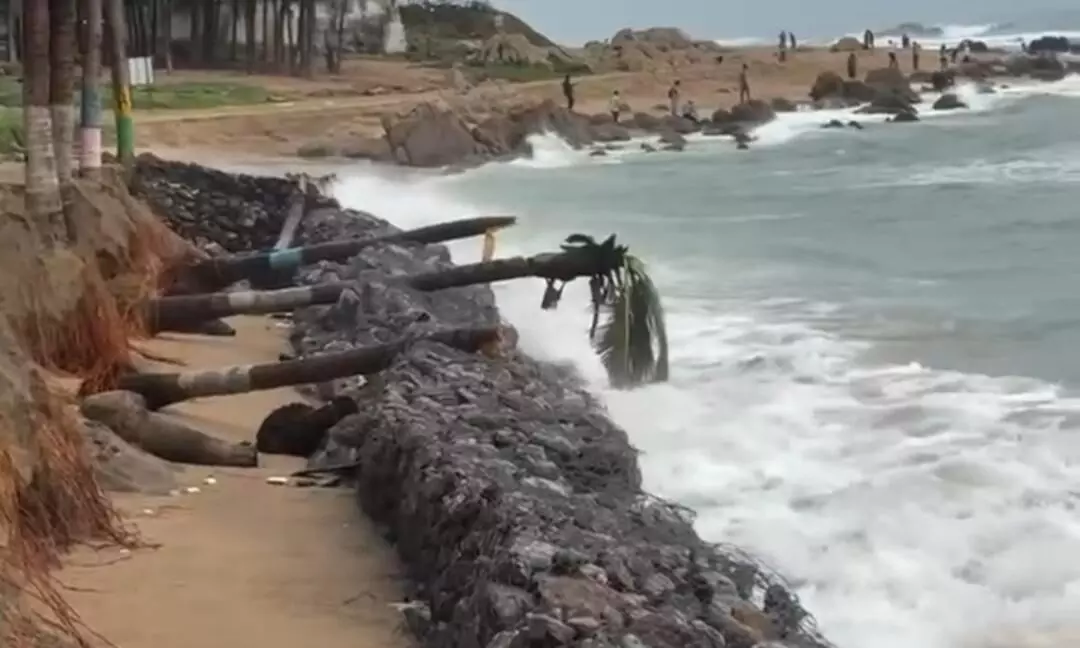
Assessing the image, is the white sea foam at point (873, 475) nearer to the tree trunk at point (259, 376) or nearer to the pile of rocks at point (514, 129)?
the tree trunk at point (259, 376)

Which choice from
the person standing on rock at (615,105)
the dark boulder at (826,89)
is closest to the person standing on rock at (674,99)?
the person standing on rock at (615,105)

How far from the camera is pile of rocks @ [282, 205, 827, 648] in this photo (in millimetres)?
5883

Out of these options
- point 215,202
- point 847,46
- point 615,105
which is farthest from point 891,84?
point 215,202

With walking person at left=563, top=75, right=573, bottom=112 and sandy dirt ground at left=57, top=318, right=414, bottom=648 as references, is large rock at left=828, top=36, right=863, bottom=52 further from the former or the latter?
sandy dirt ground at left=57, top=318, right=414, bottom=648

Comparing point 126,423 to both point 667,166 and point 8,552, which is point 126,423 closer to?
point 8,552

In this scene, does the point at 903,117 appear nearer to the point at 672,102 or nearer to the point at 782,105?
the point at 782,105

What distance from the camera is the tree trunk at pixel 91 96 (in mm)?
15414

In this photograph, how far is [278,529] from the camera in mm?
8094

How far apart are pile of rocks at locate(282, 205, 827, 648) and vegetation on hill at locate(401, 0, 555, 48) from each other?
57.2 meters

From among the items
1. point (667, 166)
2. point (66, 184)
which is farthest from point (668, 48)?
point (66, 184)

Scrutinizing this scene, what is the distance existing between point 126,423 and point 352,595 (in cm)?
237

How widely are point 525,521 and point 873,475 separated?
439 centimetres

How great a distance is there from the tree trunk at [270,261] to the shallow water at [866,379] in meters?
1.21

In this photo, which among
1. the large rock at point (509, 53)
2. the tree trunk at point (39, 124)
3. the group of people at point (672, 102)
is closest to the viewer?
the tree trunk at point (39, 124)
